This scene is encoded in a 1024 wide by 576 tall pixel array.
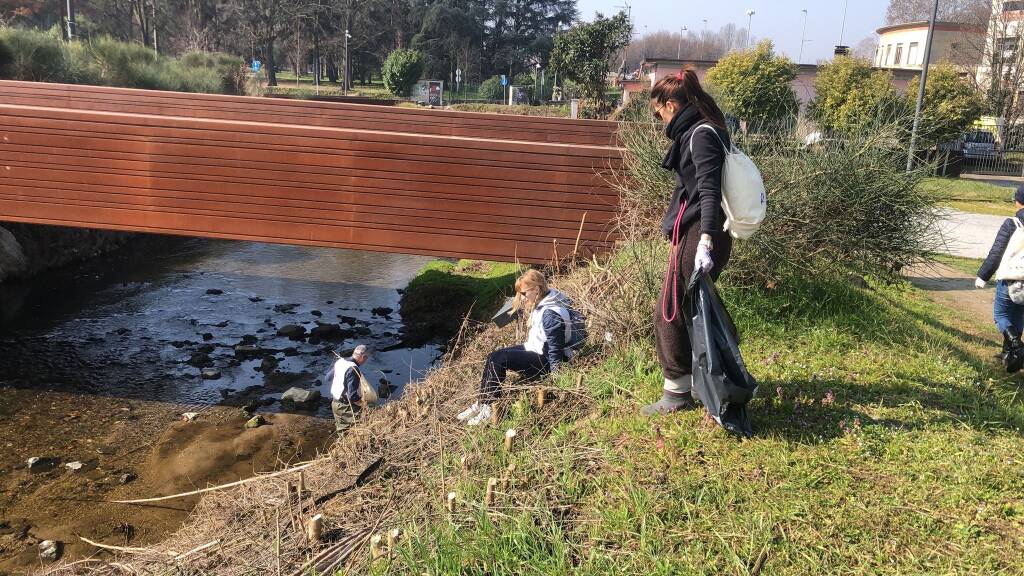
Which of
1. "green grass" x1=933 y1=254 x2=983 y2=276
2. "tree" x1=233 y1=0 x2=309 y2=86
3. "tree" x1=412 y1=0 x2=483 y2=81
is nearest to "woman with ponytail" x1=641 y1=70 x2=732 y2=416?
A: "green grass" x1=933 y1=254 x2=983 y2=276

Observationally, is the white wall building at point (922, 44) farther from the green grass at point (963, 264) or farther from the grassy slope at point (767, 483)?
the grassy slope at point (767, 483)

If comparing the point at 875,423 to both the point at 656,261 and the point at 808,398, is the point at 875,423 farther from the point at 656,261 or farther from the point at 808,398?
the point at 656,261

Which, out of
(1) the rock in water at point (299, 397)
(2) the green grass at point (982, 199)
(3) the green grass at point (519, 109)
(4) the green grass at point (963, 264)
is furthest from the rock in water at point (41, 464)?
(3) the green grass at point (519, 109)

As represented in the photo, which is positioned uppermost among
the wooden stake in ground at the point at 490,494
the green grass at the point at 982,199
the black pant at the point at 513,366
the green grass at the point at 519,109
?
the green grass at the point at 519,109

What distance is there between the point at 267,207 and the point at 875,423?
660 centimetres

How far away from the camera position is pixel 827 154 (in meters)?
6.12

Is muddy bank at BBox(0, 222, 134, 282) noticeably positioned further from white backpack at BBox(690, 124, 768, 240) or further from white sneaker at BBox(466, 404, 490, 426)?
white backpack at BBox(690, 124, 768, 240)

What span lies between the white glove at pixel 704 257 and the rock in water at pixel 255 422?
6.57 m

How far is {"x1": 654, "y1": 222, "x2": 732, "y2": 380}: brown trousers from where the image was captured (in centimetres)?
371

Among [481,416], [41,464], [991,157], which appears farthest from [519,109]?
[481,416]

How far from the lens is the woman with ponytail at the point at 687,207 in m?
3.55

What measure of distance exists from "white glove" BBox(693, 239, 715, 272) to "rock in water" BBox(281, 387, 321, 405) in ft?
22.6

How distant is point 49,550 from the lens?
5996 millimetres

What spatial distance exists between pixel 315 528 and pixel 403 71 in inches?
1402
